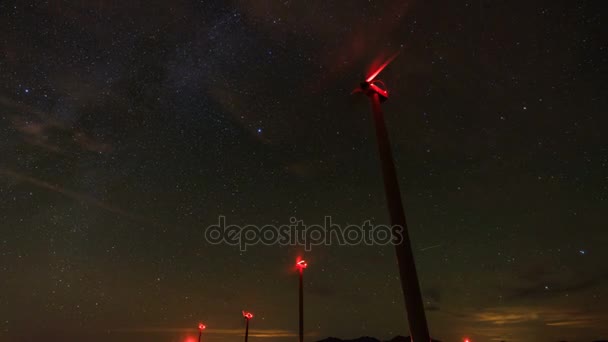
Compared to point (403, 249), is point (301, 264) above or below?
above

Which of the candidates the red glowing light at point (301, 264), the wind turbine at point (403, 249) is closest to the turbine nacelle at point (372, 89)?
the wind turbine at point (403, 249)

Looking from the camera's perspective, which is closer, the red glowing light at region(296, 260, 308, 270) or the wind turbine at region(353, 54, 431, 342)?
the wind turbine at region(353, 54, 431, 342)

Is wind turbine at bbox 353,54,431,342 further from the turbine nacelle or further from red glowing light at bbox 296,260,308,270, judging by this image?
red glowing light at bbox 296,260,308,270

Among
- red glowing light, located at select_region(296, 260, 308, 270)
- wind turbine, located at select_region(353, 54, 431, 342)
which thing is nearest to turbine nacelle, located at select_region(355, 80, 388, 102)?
wind turbine, located at select_region(353, 54, 431, 342)

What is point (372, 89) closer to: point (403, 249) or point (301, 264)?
point (403, 249)

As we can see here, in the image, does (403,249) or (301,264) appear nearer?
(403,249)

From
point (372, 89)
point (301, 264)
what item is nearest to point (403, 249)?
point (372, 89)

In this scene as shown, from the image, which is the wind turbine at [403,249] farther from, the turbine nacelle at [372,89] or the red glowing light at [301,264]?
the red glowing light at [301,264]

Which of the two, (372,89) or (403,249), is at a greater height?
(372,89)

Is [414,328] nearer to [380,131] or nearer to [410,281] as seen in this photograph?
A: [410,281]

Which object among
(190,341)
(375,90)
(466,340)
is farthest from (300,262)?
(466,340)

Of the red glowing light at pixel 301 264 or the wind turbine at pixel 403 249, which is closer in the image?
the wind turbine at pixel 403 249

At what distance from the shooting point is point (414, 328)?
328 inches

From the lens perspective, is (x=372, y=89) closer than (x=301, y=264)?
Yes
